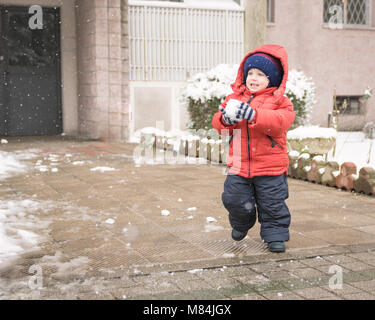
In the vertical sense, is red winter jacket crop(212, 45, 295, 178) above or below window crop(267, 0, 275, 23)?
below

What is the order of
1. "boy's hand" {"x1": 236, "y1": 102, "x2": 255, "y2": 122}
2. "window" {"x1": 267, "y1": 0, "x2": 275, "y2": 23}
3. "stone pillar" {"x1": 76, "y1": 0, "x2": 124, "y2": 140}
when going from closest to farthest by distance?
1. "boy's hand" {"x1": 236, "y1": 102, "x2": 255, "y2": 122}
2. "stone pillar" {"x1": 76, "y1": 0, "x2": 124, "y2": 140}
3. "window" {"x1": 267, "y1": 0, "x2": 275, "y2": 23}

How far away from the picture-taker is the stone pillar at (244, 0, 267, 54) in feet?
43.4

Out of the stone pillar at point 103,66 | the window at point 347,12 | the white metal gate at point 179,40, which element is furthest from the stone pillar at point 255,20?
the stone pillar at point 103,66

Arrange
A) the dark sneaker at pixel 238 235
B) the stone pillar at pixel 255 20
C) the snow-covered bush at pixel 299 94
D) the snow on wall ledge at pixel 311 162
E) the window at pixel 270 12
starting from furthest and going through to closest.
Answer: the window at pixel 270 12 < the stone pillar at pixel 255 20 < the snow-covered bush at pixel 299 94 < the snow on wall ledge at pixel 311 162 < the dark sneaker at pixel 238 235

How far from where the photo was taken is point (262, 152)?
388cm

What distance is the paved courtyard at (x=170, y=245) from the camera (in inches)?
123

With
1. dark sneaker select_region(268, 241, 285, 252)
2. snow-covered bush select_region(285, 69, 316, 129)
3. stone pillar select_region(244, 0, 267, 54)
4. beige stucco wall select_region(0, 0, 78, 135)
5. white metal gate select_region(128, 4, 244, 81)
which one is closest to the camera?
dark sneaker select_region(268, 241, 285, 252)

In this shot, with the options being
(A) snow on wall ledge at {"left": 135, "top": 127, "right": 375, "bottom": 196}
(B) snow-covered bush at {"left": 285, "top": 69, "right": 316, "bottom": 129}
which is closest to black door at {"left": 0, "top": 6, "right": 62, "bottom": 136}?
(A) snow on wall ledge at {"left": 135, "top": 127, "right": 375, "bottom": 196}

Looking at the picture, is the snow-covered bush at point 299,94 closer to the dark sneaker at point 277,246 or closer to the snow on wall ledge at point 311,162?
the snow on wall ledge at point 311,162

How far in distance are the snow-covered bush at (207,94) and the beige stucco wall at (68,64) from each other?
410 centimetres

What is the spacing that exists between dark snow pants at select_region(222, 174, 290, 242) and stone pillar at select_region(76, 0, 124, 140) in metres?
8.08

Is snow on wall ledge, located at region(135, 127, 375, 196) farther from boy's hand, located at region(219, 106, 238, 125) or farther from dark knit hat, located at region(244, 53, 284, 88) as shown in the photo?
boy's hand, located at region(219, 106, 238, 125)
